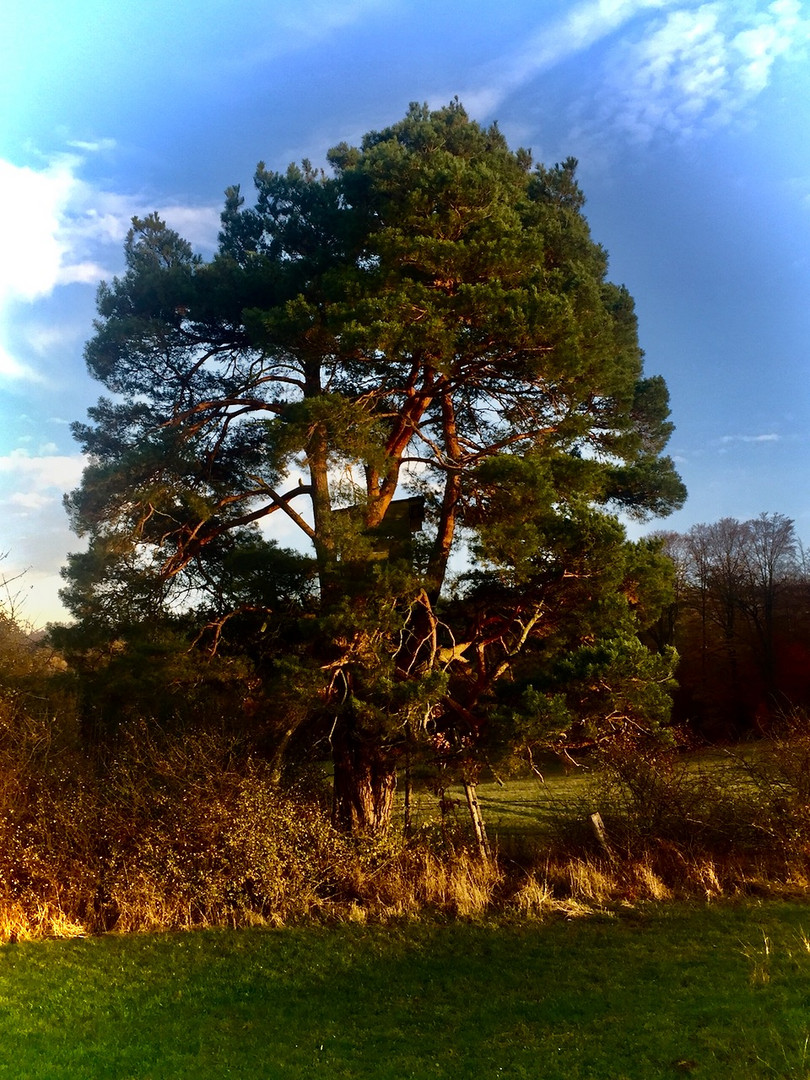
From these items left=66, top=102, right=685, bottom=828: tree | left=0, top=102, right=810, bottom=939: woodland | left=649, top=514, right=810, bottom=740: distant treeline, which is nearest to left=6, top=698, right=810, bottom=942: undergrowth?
left=0, top=102, right=810, bottom=939: woodland

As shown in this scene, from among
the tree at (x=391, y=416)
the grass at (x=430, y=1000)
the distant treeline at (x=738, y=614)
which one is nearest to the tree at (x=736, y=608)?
the distant treeline at (x=738, y=614)

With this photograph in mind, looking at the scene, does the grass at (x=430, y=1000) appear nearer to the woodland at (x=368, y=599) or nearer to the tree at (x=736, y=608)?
the woodland at (x=368, y=599)

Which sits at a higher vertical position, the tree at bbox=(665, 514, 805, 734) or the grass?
the tree at bbox=(665, 514, 805, 734)

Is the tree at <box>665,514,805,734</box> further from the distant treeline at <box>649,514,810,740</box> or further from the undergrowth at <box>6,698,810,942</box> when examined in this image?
the undergrowth at <box>6,698,810,942</box>

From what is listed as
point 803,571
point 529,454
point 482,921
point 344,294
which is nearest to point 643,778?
point 482,921

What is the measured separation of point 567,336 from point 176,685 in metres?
7.11

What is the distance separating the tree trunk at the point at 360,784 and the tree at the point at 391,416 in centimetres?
3

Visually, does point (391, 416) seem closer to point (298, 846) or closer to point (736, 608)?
point (298, 846)

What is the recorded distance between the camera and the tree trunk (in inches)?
476

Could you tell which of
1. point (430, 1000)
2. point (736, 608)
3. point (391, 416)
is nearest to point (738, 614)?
point (736, 608)

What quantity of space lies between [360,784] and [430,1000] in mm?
5156

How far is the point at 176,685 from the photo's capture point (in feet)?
37.8

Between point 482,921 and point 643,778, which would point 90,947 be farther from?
point 643,778

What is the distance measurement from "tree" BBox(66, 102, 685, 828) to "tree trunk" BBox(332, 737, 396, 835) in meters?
0.03
